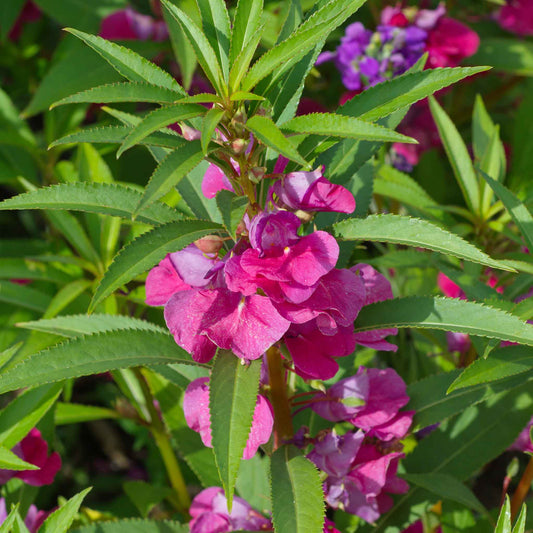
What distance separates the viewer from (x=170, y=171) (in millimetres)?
667

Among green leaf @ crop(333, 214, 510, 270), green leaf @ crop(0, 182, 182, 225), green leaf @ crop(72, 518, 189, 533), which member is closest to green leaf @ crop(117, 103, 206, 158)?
green leaf @ crop(0, 182, 182, 225)

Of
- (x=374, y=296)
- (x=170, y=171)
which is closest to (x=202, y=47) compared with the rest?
(x=170, y=171)

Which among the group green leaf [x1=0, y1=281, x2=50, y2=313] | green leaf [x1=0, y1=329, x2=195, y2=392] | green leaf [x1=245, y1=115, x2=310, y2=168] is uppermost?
green leaf [x1=245, y1=115, x2=310, y2=168]

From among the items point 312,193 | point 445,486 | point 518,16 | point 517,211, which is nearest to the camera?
point 312,193

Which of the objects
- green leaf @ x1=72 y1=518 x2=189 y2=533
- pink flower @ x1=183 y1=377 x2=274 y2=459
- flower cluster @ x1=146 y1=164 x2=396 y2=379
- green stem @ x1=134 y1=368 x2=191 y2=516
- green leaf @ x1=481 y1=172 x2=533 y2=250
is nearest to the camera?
flower cluster @ x1=146 y1=164 x2=396 y2=379

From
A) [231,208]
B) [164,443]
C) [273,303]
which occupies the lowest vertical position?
[164,443]

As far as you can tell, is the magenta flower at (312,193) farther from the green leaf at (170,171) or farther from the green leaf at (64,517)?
the green leaf at (64,517)

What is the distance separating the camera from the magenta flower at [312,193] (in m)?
0.75

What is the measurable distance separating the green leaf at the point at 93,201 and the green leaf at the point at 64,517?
0.37 m

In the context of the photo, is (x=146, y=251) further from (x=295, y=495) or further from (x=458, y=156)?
(x=458, y=156)

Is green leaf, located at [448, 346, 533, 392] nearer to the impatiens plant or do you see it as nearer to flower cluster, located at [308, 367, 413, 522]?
the impatiens plant

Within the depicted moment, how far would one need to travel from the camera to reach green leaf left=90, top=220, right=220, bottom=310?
69 cm

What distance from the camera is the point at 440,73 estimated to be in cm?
73

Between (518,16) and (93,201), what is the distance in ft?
6.43
